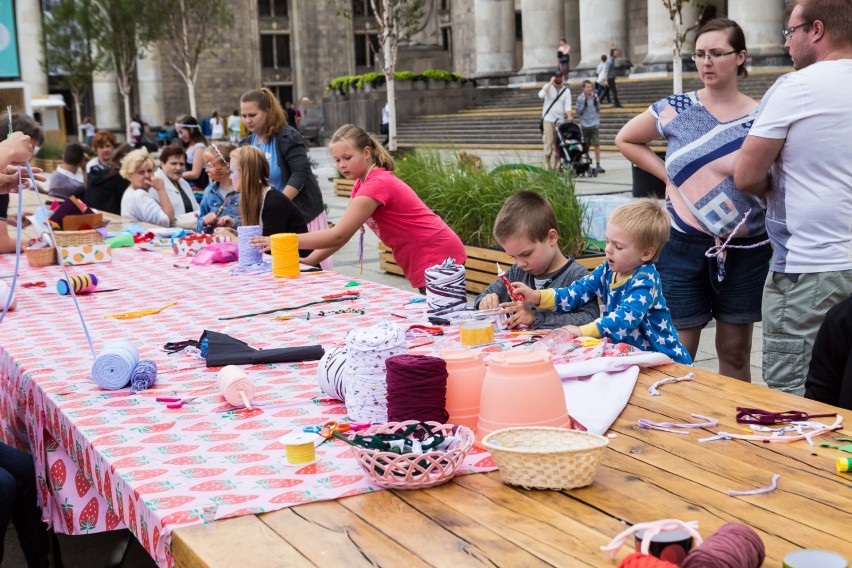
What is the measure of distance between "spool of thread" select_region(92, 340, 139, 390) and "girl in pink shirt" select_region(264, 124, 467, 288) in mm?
→ 2270

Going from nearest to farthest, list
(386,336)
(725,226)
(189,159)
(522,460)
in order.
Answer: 1. (522,460)
2. (386,336)
3. (725,226)
4. (189,159)

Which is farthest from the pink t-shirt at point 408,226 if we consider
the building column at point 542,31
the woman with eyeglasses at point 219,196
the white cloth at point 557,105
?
the building column at point 542,31

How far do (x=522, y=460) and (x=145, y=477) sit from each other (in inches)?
37.8

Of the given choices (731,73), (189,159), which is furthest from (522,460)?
(189,159)

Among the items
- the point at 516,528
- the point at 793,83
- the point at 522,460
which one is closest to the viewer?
the point at 516,528

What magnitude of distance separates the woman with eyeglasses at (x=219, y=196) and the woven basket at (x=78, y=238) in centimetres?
103

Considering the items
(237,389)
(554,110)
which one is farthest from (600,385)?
(554,110)

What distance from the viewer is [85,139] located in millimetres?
49688

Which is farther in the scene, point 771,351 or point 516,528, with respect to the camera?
point 771,351

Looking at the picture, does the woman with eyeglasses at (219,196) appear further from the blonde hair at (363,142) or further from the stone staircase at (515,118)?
the stone staircase at (515,118)

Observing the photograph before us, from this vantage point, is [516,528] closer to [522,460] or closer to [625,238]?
[522,460]

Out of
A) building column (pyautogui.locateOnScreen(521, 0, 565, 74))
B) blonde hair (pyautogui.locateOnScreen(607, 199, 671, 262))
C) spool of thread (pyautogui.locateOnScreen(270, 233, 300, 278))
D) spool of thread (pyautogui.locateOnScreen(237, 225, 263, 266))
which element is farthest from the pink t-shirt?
building column (pyautogui.locateOnScreen(521, 0, 565, 74))

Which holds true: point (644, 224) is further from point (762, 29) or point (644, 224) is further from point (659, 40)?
point (659, 40)

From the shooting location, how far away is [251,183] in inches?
263
